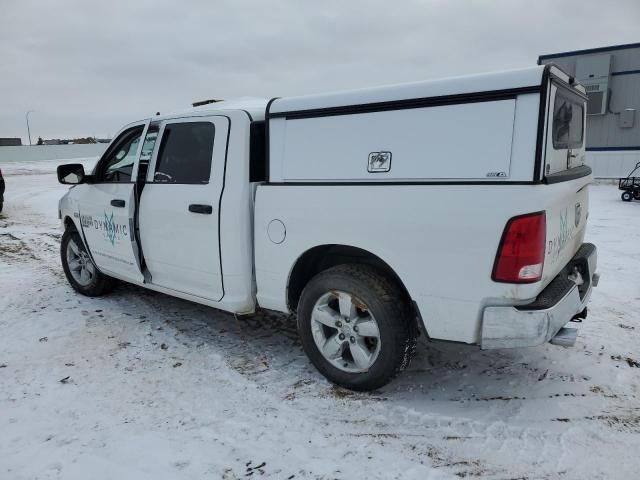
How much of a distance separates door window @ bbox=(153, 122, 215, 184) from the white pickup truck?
1 cm

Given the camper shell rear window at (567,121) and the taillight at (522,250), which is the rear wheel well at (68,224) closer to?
the taillight at (522,250)

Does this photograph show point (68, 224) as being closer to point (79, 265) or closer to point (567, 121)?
point (79, 265)

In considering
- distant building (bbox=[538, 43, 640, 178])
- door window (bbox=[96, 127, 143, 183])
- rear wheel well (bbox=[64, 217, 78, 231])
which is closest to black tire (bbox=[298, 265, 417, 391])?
door window (bbox=[96, 127, 143, 183])

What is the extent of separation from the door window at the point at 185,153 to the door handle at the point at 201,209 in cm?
19

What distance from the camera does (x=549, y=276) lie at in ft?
9.41

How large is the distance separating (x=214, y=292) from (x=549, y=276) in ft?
7.85

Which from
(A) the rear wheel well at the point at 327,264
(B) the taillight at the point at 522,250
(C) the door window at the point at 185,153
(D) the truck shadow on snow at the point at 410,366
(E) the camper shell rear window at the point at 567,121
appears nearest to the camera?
(B) the taillight at the point at 522,250

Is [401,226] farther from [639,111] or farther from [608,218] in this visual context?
[639,111]

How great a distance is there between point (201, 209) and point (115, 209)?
1.30 metres

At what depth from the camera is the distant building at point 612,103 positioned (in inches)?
674

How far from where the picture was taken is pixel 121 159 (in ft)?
15.5

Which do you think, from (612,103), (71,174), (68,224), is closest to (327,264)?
(71,174)

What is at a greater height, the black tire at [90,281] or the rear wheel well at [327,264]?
the rear wheel well at [327,264]

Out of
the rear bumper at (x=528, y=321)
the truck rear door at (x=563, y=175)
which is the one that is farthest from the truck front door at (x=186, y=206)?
the truck rear door at (x=563, y=175)
